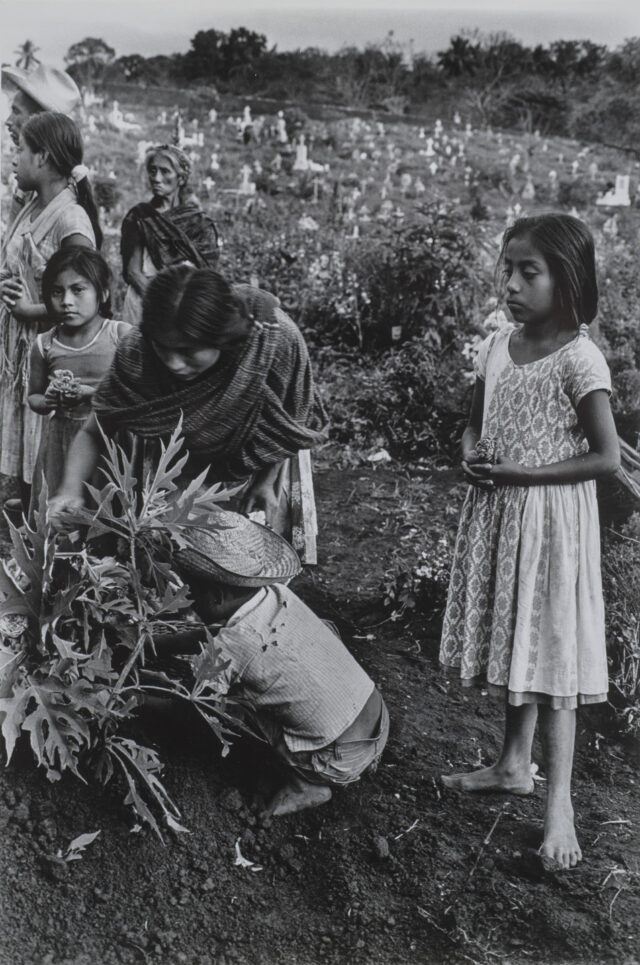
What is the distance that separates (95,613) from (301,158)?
557 cm

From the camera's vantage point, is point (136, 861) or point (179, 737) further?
point (179, 737)

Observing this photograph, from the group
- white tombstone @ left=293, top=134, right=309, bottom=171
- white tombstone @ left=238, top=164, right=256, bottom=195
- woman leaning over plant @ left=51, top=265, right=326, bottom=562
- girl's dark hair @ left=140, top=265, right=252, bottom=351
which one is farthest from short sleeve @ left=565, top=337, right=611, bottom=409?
white tombstone @ left=238, top=164, right=256, bottom=195

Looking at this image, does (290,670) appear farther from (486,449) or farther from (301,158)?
(301,158)

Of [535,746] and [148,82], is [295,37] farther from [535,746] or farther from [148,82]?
[535,746]

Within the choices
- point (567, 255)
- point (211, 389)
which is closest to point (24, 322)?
point (211, 389)

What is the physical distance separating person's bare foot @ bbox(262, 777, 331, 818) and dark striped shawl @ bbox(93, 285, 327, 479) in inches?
33.6

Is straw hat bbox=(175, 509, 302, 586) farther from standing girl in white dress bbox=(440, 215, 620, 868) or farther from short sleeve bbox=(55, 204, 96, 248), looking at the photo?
short sleeve bbox=(55, 204, 96, 248)

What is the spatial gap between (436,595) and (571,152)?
6.65 metres

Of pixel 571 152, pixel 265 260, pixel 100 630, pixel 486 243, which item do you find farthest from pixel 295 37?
pixel 571 152

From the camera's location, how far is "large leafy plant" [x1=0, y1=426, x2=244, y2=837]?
6.21 feet

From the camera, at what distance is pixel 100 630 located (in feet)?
6.86

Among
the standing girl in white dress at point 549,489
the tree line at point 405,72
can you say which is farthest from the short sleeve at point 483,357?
the tree line at point 405,72

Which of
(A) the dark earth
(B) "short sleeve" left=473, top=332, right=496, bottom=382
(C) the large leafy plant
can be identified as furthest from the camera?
(B) "short sleeve" left=473, top=332, right=496, bottom=382

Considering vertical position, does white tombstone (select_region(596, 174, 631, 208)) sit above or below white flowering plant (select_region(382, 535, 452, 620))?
above
